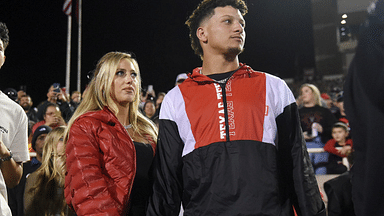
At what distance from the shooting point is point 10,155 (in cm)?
242

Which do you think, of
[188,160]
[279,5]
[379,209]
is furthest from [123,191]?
[279,5]

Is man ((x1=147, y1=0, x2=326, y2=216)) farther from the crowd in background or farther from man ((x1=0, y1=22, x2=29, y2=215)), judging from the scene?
the crowd in background

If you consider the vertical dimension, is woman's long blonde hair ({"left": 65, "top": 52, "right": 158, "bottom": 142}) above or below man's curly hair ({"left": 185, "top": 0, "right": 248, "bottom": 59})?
below

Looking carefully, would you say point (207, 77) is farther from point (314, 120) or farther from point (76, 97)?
point (76, 97)

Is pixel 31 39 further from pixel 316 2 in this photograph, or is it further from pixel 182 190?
pixel 182 190

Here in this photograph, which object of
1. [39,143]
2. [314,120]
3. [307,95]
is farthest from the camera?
[307,95]

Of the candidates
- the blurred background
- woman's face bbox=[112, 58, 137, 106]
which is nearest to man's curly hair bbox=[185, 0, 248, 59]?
woman's face bbox=[112, 58, 137, 106]

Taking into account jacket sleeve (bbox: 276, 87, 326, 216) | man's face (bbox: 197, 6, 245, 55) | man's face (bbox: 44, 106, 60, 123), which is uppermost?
man's face (bbox: 197, 6, 245, 55)

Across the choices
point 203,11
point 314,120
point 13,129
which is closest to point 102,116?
point 13,129

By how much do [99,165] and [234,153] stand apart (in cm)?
93

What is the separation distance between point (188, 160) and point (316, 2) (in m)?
26.2

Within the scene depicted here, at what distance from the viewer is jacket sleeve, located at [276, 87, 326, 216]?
1.92 m

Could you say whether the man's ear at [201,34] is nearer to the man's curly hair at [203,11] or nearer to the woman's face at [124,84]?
the man's curly hair at [203,11]

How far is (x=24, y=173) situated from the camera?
4941 millimetres
